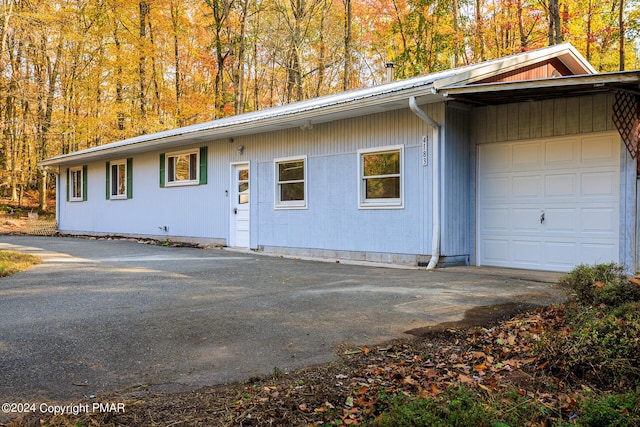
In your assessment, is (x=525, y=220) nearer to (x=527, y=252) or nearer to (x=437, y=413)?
(x=527, y=252)

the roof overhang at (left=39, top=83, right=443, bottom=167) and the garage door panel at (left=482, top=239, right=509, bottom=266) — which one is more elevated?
the roof overhang at (left=39, top=83, right=443, bottom=167)

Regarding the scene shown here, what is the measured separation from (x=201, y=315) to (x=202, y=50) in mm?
23156

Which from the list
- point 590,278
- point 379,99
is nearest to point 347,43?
point 379,99

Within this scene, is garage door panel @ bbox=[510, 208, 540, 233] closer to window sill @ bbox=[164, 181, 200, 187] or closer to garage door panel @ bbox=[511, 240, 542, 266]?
garage door panel @ bbox=[511, 240, 542, 266]

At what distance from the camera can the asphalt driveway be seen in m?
3.39

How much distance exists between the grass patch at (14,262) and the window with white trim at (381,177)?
6082 mm

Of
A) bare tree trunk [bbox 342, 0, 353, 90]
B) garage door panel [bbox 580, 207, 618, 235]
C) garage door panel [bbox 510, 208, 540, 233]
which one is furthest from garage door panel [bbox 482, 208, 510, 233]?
bare tree trunk [bbox 342, 0, 353, 90]

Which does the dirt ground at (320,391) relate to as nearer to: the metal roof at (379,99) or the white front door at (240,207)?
the metal roof at (379,99)

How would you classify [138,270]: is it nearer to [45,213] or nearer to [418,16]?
[418,16]

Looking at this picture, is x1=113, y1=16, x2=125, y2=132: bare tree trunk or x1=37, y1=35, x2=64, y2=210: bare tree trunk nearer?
x1=37, y1=35, x2=64, y2=210: bare tree trunk

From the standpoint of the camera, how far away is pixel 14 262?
905 centimetres

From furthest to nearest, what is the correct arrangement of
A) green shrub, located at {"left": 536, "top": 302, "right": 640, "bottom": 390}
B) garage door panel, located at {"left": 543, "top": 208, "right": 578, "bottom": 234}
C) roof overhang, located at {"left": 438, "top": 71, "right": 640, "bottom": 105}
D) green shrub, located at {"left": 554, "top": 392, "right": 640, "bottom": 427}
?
1. garage door panel, located at {"left": 543, "top": 208, "right": 578, "bottom": 234}
2. roof overhang, located at {"left": 438, "top": 71, "right": 640, "bottom": 105}
3. green shrub, located at {"left": 536, "top": 302, "right": 640, "bottom": 390}
4. green shrub, located at {"left": 554, "top": 392, "right": 640, "bottom": 427}

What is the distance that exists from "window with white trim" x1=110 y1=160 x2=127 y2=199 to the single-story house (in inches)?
187

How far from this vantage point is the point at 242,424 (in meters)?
2.55
